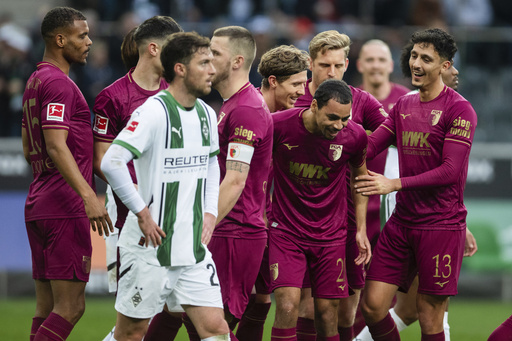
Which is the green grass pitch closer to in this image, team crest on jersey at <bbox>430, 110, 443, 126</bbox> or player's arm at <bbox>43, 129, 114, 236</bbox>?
player's arm at <bbox>43, 129, 114, 236</bbox>

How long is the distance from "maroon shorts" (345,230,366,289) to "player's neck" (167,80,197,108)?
8.04 ft

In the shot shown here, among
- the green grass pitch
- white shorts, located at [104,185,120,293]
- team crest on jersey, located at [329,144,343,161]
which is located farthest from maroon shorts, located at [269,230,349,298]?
the green grass pitch

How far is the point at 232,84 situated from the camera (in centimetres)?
676

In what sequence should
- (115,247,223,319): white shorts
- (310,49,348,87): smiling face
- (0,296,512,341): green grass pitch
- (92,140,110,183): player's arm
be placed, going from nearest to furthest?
1. (115,247,223,319): white shorts
2. (92,140,110,183): player's arm
3. (310,49,348,87): smiling face
4. (0,296,512,341): green grass pitch

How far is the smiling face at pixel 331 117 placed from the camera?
21.5 feet

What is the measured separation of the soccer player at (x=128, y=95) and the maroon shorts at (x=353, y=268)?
1592mm

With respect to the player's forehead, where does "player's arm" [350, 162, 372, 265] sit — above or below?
below

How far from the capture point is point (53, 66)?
681 centimetres

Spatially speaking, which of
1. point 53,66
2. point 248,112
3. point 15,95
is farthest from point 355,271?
point 15,95

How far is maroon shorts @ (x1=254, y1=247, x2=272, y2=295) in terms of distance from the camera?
7.47 meters

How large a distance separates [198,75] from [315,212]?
1884 millimetres

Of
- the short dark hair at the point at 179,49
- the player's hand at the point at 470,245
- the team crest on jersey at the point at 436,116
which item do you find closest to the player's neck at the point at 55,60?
the short dark hair at the point at 179,49

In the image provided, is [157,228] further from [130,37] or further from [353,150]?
[130,37]

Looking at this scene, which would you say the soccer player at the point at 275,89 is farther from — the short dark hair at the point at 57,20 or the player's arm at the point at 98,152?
the short dark hair at the point at 57,20
